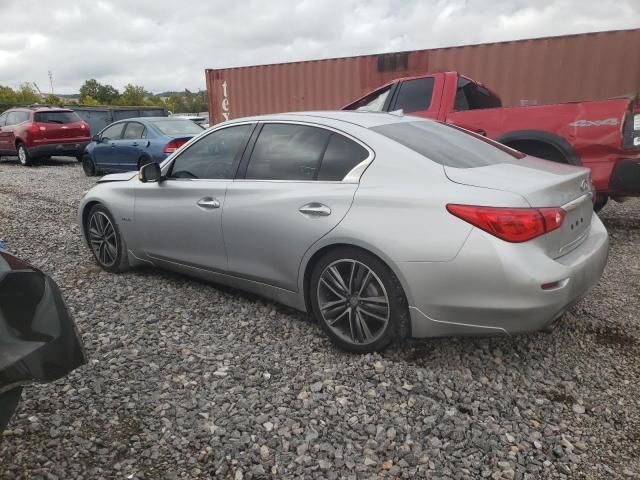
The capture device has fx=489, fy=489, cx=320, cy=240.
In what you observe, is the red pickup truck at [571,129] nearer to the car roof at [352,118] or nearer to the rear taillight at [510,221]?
the car roof at [352,118]

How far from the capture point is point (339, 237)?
274 cm

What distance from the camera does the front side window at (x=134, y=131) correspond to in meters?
9.77

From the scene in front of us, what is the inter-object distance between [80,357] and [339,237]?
55.6 inches

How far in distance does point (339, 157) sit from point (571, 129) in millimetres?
3195

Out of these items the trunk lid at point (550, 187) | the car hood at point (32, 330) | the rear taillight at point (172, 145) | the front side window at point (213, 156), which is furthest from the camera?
the rear taillight at point (172, 145)

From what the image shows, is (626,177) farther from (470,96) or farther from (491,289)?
(491,289)

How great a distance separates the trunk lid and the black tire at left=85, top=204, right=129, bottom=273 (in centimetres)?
295

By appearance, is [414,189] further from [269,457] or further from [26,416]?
[26,416]

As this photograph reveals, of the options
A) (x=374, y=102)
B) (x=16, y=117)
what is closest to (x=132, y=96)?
(x=16, y=117)

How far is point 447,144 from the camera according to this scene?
304 cm

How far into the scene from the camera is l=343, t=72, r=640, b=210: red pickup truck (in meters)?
4.73

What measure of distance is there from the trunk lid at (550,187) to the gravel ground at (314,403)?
0.76 metres

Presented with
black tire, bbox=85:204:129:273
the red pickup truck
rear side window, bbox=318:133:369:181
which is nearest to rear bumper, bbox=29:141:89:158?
black tire, bbox=85:204:129:273

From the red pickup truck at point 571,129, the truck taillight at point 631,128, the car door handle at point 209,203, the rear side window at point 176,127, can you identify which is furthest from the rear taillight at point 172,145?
the truck taillight at point 631,128
